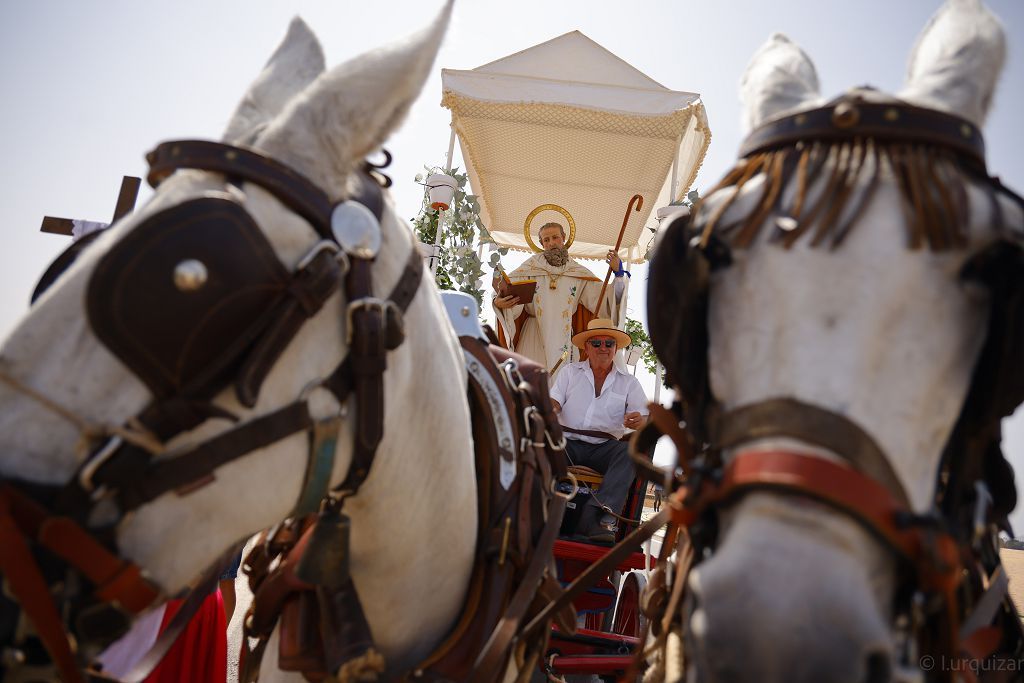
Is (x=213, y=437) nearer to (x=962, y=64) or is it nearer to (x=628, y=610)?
(x=962, y=64)

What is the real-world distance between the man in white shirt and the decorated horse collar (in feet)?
8.83

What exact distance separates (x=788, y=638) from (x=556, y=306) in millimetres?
5127

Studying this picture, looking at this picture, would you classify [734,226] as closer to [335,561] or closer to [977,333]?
[977,333]

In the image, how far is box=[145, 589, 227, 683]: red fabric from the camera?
2.87 m

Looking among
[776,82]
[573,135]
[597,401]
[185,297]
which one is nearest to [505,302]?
[597,401]

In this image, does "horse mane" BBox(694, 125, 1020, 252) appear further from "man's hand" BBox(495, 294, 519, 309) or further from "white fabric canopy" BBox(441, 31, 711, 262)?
"white fabric canopy" BBox(441, 31, 711, 262)

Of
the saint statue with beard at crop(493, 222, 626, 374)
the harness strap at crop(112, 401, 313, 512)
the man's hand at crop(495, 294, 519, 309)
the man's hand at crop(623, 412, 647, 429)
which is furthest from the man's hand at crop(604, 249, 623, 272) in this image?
the harness strap at crop(112, 401, 313, 512)

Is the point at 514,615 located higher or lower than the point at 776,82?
lower

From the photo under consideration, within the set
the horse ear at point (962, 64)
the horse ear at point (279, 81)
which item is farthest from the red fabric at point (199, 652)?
the horse ear at point (962, 64)

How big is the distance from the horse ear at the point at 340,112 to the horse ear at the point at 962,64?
104 cm

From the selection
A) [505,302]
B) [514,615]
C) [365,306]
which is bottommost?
[514,615]

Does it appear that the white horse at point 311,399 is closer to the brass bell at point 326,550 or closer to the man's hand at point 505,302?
the brass bell at point 326,550

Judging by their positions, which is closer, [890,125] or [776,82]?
[890,125]

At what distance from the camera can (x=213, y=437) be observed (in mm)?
1227
